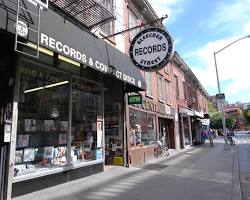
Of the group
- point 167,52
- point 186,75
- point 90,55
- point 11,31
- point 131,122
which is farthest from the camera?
point 186,75

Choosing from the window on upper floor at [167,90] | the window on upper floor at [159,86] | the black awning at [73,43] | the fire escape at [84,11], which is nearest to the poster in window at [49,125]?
the black awning at [73,43]

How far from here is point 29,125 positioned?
24.5 feet

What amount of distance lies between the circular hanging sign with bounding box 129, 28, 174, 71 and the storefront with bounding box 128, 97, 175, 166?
3.73 meters

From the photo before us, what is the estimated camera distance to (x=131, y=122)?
13367mm

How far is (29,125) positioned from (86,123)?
2.66 meters

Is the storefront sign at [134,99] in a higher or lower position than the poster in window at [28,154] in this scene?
higher

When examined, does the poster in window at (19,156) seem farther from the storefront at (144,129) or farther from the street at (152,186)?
the storefront at (144,129)

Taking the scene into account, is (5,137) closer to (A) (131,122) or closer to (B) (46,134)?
(B) (46,134)

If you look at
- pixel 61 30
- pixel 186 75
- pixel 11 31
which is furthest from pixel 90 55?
pixel 186 75

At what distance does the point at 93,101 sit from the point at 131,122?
349 centimetres

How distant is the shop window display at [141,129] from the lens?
13.5 m

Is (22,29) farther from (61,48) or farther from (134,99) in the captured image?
(134,99)

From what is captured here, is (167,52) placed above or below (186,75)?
below

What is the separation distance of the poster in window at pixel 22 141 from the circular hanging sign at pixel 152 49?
4.28 metres
